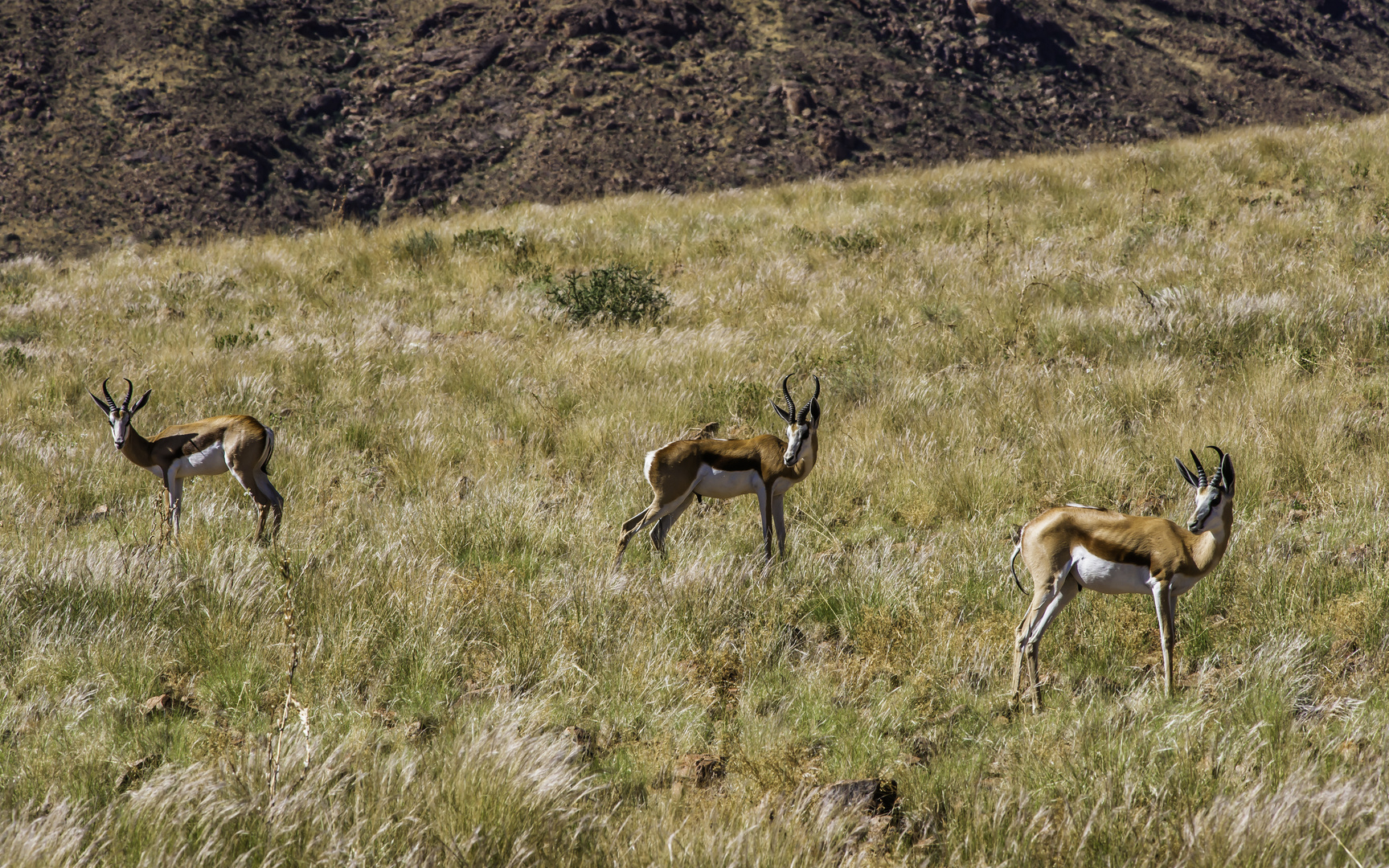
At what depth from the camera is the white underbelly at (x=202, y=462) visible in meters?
6.02

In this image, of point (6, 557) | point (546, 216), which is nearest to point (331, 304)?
point (546, 216)

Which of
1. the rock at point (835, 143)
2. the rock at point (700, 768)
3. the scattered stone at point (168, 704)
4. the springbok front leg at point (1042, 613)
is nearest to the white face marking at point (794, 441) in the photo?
the springbok front leg at point (1042, 613)

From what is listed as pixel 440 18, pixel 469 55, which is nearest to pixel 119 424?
pixel 469 55

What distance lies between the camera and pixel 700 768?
366cm

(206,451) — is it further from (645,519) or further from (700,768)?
(700,768)

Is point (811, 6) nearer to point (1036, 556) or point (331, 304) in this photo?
point (331, 304)

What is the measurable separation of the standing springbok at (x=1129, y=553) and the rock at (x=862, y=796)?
0.93m

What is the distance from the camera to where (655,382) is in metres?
8.89

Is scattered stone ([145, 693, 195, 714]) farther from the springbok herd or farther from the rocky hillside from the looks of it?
the rocky hillside

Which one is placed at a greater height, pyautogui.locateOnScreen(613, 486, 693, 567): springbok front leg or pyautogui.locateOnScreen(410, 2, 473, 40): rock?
pyautogui.locateOnScreen(613, 486, 693, 567): springbok front leg

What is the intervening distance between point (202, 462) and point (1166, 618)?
560 centimetres

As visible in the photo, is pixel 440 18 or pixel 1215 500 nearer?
pixel 1215 500

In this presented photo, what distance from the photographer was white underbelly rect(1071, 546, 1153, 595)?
379 centimetres

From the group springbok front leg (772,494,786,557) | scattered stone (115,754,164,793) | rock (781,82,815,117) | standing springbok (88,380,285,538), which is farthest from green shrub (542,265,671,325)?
rock (781,82,815,117)
